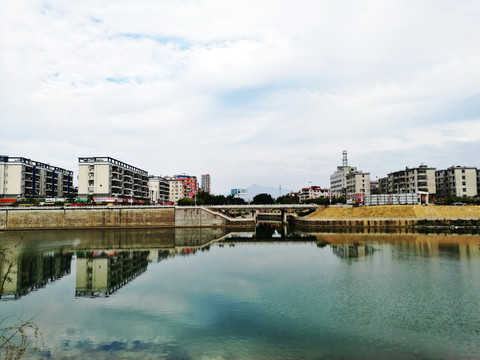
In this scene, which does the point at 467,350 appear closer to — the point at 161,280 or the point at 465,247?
the point at 161,280

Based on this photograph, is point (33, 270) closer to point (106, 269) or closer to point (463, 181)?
point (106, 269)

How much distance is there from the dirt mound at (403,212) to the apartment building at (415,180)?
42.0 meters

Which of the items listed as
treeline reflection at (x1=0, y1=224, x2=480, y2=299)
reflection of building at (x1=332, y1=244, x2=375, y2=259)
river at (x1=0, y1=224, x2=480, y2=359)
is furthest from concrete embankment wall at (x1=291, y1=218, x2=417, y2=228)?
river at (x1=0, y1=224, x2=480, y2=359)

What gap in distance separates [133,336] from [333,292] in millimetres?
18168

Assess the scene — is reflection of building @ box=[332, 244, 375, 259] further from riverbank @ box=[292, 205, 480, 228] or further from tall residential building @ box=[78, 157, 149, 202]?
tall residential building @ box=[78, 157, 149, 202]

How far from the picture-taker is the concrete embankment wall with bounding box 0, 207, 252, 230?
103250 millimetres

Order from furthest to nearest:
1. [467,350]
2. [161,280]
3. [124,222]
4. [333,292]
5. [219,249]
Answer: [124,222] < [219,249] < [161,280] < [333,292] < [467,350]

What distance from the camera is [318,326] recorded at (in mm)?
22922

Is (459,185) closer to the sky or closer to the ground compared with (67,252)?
closer to the sky

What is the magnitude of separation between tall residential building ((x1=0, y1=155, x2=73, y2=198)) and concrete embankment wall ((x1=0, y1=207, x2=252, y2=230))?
89.0 feet

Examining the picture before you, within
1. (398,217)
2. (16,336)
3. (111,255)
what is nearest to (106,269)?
(111,255)

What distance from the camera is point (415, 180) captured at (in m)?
147

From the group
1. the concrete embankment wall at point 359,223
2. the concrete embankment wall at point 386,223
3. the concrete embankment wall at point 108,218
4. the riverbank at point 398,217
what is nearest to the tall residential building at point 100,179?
the concrete embankment wall at point 108,218

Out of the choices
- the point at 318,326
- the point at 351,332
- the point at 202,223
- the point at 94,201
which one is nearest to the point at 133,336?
the point at 318,326
